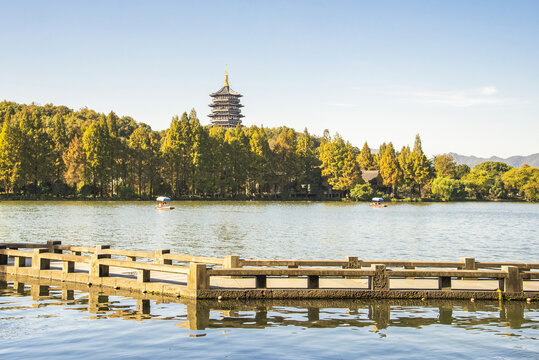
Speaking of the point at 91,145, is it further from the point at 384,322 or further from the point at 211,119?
the point at 384,322

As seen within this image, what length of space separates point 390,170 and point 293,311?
12155 cm

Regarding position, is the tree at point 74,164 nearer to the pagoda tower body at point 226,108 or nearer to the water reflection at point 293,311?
the pagoda tower body at point 226,108

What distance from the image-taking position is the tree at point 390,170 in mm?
133625

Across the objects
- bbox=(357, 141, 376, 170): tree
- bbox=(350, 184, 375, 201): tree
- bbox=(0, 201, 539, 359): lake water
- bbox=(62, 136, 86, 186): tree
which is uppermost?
bbox=(357, 141, 376, 170): tree

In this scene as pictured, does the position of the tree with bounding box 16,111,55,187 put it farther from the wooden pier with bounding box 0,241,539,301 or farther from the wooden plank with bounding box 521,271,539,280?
the wooden plank with bounding box 521,271,539,280

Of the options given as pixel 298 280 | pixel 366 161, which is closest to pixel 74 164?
pixel 366 161

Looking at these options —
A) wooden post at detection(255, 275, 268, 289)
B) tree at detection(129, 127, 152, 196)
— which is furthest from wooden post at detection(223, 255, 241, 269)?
tree at detection(129, 127, 152, 196)

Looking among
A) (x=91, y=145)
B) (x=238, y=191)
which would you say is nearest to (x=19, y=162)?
(x=91, y=145)

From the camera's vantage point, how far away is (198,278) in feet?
52.2

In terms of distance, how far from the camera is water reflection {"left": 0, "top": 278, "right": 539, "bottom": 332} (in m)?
14.1

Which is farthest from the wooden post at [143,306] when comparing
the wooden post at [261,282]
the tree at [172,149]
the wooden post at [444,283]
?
the tree at [172,149]

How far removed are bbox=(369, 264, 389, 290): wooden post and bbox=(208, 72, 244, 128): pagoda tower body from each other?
171944 mm

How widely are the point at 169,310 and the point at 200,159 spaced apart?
103 metres

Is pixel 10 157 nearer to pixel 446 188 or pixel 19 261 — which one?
pixel 19 261
